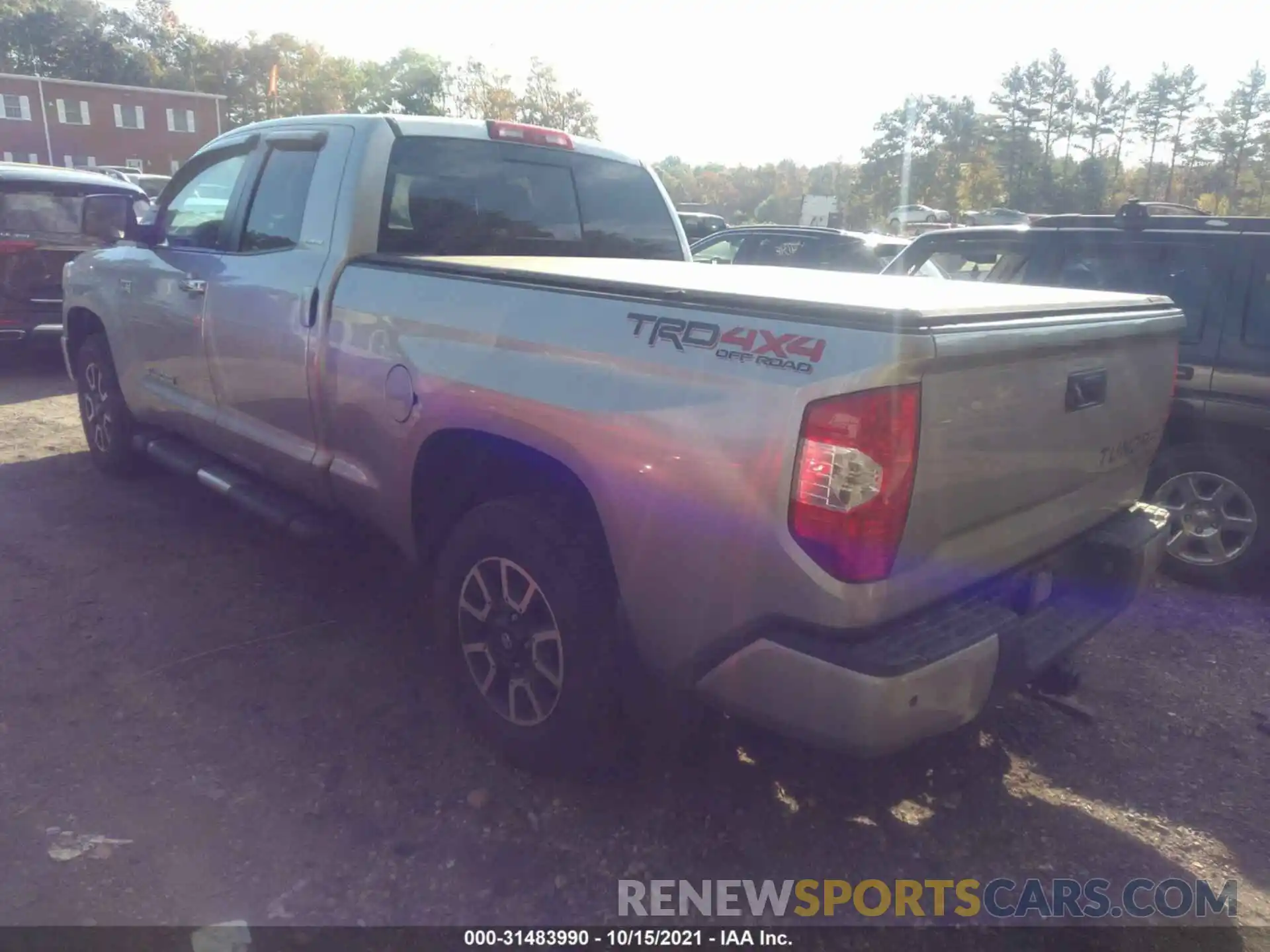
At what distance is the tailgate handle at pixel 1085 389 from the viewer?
2.60m

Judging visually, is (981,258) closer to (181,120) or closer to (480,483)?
(480,483)

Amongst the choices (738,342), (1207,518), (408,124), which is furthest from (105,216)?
(1207,518)

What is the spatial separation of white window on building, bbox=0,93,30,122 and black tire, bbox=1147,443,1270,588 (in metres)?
65.4

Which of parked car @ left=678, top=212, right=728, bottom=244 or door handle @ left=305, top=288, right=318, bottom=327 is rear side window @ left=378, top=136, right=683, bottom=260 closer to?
door handle @ left=305, top=288, right=318, bottom=327

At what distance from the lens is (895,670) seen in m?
2.14

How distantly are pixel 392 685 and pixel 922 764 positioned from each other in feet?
6.42

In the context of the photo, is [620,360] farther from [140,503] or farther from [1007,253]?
[140,503]

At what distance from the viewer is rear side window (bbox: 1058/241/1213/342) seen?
4.82 meters

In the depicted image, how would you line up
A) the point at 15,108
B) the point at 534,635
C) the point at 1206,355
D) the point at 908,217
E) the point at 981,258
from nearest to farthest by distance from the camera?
the point at 534,635, the point at 1206,355, the point at 981,258, the point at 908,217, the point at 15,108

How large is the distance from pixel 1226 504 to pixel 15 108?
216 feet

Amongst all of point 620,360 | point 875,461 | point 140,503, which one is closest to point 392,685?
point 620,360

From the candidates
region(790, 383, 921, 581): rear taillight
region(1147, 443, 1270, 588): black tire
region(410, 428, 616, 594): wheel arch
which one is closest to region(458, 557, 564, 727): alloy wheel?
region(410, 428, 616, 594): wheel arch

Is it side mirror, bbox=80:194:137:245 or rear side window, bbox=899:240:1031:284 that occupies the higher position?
side mirror, bbox=80:194:137:245

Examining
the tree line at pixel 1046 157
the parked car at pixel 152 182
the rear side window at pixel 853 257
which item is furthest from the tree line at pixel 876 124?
the rear side window at pixel 853 257
